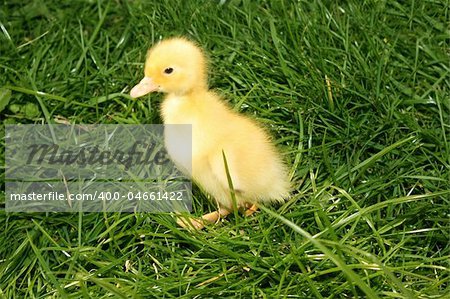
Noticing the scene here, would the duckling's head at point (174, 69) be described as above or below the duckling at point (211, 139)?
above

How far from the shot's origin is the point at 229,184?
7.07 feet

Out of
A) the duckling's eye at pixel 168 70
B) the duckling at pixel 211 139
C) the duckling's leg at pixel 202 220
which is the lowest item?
the duckling's leg at pixel 202 220

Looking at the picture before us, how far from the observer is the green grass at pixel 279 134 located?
219 cm

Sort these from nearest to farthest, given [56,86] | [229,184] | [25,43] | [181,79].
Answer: [229,184]
[181,79]
[56,86]
[25,43]

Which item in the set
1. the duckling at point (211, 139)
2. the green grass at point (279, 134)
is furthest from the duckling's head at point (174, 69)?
the green grass at point (279, 134)

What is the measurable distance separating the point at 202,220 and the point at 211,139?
276 mm

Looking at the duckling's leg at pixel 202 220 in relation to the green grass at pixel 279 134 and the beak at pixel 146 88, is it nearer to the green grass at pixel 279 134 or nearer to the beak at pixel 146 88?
the green grass at pixel 279 134

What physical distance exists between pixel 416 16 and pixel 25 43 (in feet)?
5.08

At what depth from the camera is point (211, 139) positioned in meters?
2.24

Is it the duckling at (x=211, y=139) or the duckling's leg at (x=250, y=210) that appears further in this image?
the duckling's leg at (x=250, y=210)

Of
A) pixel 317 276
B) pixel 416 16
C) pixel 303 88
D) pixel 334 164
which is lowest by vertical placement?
pixel 317 276

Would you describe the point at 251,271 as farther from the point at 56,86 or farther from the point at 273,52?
the point at 56,86

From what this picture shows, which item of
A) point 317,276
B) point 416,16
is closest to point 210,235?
point 317,276

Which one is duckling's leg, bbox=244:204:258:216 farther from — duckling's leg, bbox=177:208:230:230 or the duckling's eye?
the duckling's eye
